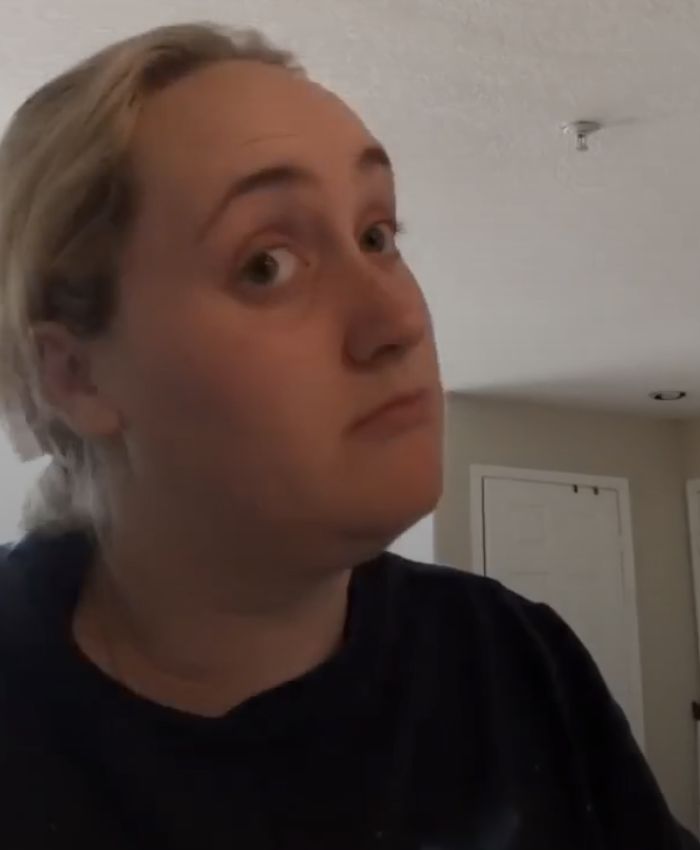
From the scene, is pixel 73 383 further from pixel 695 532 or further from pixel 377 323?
pixel 695 532

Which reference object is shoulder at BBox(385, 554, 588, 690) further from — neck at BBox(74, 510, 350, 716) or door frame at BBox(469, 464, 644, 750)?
door frame at BBox(469, 464, 644, 750)

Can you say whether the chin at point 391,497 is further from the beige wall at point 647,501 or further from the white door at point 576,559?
the white door at point 576,559

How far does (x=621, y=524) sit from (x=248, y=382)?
3.99 metres

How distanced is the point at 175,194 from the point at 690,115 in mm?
1645

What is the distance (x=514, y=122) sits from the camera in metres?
1.88

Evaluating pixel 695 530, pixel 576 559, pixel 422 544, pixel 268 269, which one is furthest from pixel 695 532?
pixel 268 269

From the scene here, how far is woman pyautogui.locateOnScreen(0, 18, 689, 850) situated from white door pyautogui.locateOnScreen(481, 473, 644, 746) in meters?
3.41

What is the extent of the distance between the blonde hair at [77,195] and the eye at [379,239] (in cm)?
10

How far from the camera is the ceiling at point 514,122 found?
1568mm

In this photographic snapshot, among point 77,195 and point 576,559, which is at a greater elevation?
point 576,559

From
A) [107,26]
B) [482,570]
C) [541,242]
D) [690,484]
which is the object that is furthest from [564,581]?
[107,26]

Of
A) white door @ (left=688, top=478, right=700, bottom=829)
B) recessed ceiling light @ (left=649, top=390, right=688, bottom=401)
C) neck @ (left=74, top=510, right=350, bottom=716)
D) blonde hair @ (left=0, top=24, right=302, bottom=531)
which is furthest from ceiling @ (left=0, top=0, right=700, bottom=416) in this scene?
white door @ (left=688, top=478, right=700, bottom=829)

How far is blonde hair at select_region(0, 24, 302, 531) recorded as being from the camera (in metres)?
0.47

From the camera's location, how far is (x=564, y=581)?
13.2ft
